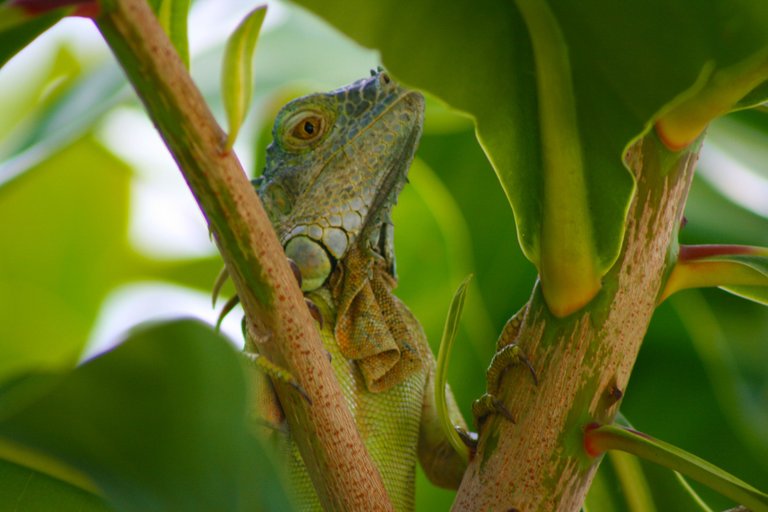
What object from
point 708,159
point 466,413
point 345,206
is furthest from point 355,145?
point 708,159

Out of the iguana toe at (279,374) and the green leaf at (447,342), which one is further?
the green leaf at (447,342)

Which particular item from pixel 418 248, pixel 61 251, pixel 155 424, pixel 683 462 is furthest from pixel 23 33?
pixel 61 251

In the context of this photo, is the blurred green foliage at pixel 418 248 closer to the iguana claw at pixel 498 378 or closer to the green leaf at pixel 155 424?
the iguana claw at pixel 498 378

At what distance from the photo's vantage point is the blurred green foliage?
149cm

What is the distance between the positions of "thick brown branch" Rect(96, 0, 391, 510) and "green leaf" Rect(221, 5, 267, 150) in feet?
0.07

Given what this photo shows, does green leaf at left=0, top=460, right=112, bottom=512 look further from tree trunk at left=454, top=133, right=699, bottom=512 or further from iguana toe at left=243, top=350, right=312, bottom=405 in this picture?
tree trunk at left=454, top=133, right=699, bottom=512

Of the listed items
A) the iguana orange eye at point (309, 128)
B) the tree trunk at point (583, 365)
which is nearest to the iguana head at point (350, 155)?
the iguana orange eye at point (309, 128)

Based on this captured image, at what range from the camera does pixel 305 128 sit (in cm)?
156

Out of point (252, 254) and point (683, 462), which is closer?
point (252, 254)

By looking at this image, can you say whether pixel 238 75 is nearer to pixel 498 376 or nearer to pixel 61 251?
pixel 498 376

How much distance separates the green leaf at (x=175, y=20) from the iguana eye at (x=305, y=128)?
732 millimetres

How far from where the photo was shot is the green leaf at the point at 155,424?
0.60 meters

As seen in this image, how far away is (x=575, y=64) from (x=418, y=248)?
1.15 m

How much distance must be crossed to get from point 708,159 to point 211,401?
148 centimetres
